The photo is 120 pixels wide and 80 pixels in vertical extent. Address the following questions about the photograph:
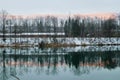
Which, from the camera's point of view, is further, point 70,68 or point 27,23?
point 27,23

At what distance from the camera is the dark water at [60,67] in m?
21.8

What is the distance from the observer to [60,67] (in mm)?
25750

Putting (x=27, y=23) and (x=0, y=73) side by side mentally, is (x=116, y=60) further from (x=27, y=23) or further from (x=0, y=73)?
(x=27, y=23)

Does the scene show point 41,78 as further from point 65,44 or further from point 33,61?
point 65,44

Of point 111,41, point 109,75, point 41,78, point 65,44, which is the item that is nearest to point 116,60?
point 109,75

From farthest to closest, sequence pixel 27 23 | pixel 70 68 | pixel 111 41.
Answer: pixel 27 23 → pixel 111 41 → pixel 70 68

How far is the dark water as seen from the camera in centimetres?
2180

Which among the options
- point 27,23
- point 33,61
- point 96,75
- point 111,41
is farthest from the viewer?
point 27,23

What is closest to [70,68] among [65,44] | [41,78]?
[41,78]

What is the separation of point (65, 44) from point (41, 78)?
87.0ft

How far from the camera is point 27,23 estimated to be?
10338cm

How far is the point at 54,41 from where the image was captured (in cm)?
4944

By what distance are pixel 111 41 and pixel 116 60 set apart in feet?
77.9

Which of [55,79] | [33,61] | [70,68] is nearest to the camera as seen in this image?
[55,79]
